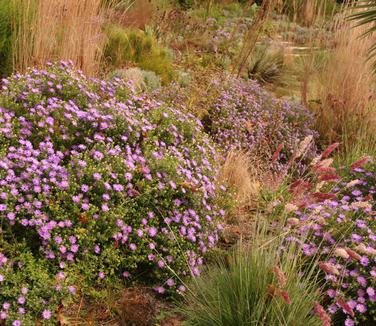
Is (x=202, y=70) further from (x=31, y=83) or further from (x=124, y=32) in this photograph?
(x=31, y=83)

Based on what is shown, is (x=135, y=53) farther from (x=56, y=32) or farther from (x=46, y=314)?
(x=46, y=314)

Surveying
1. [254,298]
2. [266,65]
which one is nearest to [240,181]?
[254,298]

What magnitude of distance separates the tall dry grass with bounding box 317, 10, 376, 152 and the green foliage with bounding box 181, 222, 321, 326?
3.12m

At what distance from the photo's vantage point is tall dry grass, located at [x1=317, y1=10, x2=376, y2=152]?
5578 mm

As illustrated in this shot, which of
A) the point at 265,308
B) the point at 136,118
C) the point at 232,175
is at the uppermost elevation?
the point at 136,118

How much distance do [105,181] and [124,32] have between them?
11.7 ft

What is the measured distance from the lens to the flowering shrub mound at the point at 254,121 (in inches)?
197

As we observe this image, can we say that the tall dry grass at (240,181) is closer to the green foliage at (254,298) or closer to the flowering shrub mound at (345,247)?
the flowering shrub mound at (345,247)

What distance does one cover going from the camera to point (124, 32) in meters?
6.05

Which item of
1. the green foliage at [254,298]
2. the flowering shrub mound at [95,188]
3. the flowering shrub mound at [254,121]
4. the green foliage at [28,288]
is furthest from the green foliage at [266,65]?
the green foliage at [28,288]

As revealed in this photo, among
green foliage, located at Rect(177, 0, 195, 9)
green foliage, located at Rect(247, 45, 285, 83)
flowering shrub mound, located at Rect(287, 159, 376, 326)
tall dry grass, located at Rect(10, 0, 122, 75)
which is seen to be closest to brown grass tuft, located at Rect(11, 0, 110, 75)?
tall dry grass, located at Rect(10, 0, 122, 75)

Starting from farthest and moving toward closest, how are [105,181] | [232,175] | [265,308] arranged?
[232,175] → [105,181] → [265,308]

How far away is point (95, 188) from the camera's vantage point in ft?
9.30

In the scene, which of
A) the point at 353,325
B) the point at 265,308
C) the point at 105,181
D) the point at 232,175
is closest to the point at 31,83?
the point at 105,181
